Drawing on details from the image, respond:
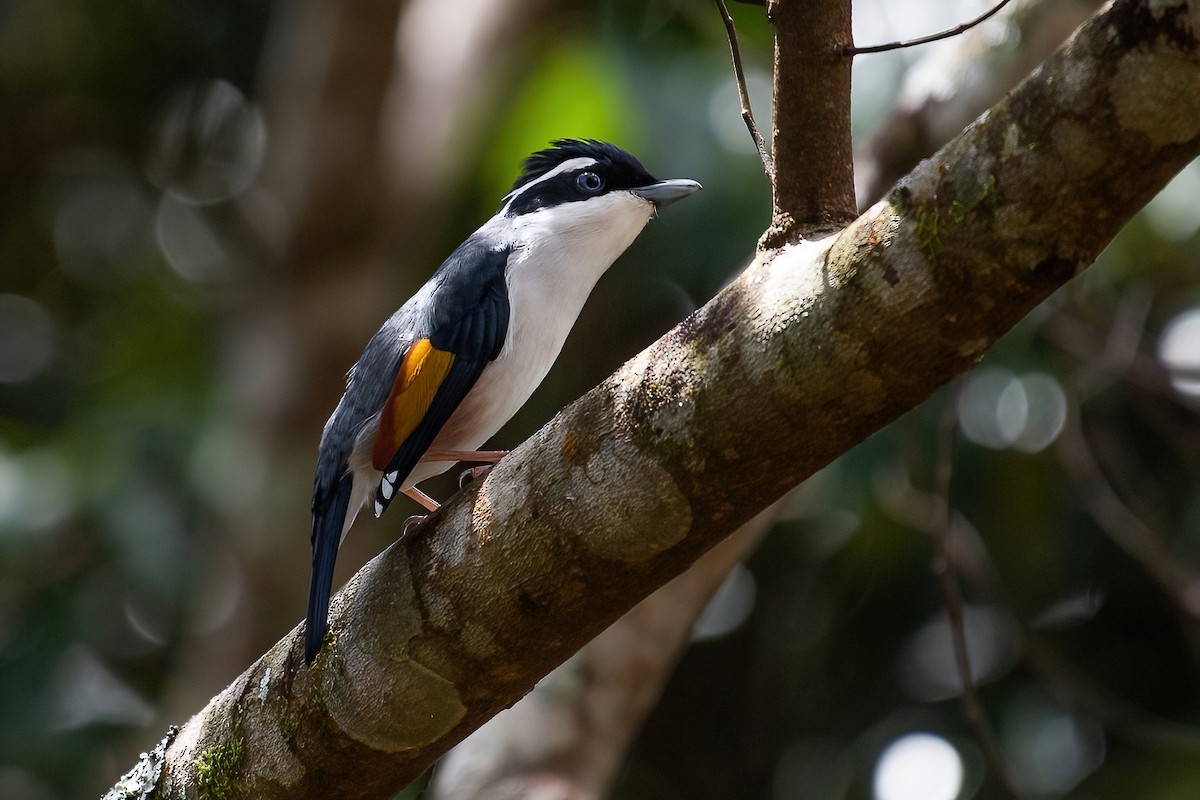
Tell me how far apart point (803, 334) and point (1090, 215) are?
448mm

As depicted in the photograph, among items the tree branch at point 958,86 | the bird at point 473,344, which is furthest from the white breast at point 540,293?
the tree branch at point 958,86

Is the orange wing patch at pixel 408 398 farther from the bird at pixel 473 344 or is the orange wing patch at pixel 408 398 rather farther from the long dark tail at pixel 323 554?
the long dark tail at pixel 323 554

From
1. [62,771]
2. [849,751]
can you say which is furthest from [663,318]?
[62,771]

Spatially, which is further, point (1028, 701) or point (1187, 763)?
point (1028, 701)

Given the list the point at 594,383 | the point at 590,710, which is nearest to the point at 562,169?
the point at 590,710

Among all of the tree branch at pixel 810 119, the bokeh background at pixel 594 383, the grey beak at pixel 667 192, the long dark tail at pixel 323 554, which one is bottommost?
the bokeh background at pixel 594 383

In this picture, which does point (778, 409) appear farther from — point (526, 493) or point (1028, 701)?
point (1028, 701)

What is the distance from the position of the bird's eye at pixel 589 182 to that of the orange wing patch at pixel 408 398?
938 millimetres

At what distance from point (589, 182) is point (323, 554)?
1.47 metres

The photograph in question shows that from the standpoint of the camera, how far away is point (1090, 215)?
1.72 m

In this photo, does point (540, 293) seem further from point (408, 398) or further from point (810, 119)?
point (810, 119)

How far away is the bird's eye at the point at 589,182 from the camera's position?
3785mm

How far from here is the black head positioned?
12.4ft

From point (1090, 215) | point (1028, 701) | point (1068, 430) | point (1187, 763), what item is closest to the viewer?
point (1090, 215)
